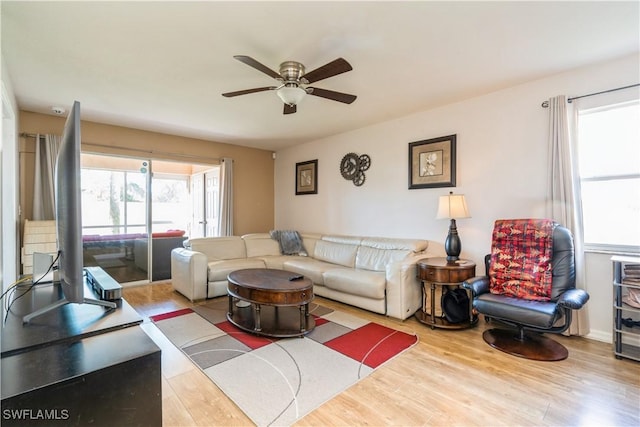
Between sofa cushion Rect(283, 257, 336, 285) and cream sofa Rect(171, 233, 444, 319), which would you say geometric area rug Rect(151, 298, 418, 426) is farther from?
sofa cushion Rect(283, 257, 336, 285)

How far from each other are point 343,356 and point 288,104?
2.24m

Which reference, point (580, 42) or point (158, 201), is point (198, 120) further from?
point (580, 42)

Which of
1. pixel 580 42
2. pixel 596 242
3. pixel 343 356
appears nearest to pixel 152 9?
pixel 343 356

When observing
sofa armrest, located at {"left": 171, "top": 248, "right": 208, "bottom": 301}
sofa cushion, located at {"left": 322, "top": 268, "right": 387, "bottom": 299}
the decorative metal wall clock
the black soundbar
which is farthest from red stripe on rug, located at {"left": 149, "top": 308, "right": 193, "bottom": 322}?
the decorative metal wall clock

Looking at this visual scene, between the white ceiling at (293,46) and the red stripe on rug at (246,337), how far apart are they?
8.19 ft

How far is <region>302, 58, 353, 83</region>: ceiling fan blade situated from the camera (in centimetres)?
Result: 206

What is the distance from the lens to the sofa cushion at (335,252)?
14.3ft

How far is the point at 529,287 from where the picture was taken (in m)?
2.81

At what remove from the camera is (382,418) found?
5.72 ft

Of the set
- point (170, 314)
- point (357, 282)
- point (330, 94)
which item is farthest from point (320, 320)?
point (330, 94)

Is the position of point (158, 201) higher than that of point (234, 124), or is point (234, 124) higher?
point (234, 124)

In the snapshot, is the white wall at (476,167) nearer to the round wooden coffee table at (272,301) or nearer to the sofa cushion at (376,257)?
the sofa cushion at (376,257)

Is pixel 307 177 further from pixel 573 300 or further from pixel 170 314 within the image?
Result: pixel 573 300

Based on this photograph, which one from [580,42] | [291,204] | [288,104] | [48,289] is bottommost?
[48,289]
